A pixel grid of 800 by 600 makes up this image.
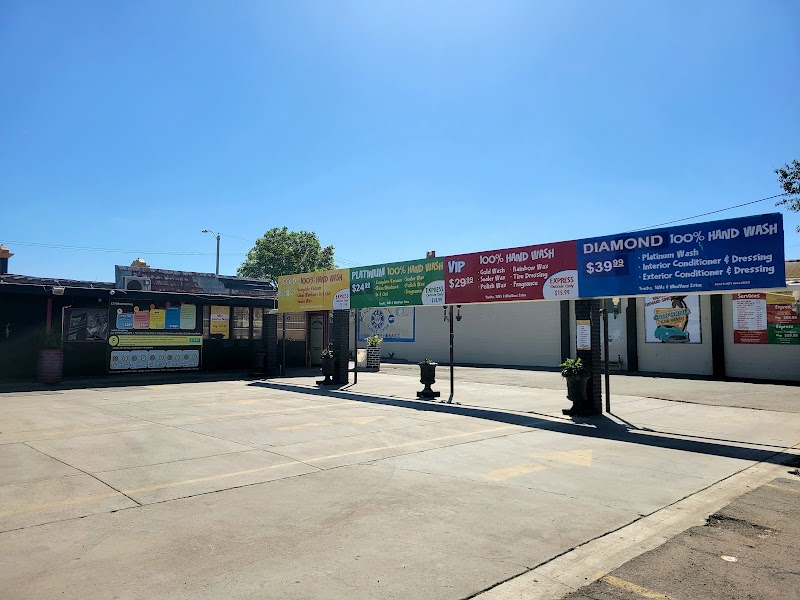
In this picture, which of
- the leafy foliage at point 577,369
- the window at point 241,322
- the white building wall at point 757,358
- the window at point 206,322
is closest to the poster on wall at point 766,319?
the white building wall at point 757,358

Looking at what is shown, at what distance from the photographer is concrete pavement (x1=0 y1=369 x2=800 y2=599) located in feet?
14.6

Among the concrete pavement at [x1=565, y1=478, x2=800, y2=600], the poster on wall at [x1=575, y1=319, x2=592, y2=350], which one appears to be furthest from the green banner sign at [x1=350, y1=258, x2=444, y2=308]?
the concrete pavement at [x1=565, y1=478, x2=800, y2=600]

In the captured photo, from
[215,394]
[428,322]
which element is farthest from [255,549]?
[428,322]

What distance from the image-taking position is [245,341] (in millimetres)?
26578

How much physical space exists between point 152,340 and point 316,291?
24.5 ft

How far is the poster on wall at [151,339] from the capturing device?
886 inches

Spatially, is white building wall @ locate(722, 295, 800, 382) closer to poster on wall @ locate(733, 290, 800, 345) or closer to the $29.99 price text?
poster on wall @ locate(733, 290, 800, 345)

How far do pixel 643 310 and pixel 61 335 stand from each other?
2626 centimetres

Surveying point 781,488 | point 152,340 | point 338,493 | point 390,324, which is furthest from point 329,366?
point 390,324

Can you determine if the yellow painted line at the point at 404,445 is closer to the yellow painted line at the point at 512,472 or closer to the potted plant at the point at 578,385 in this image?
the yellow painted line at the point at 512,472

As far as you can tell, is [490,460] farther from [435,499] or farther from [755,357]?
[755,357]

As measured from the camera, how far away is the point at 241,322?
1043 inches

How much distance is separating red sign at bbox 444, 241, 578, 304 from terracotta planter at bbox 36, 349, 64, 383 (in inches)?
548

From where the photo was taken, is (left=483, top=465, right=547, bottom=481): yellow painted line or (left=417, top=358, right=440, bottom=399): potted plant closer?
(left=483, top=465, right=547, bottom=481): yellow painted line
